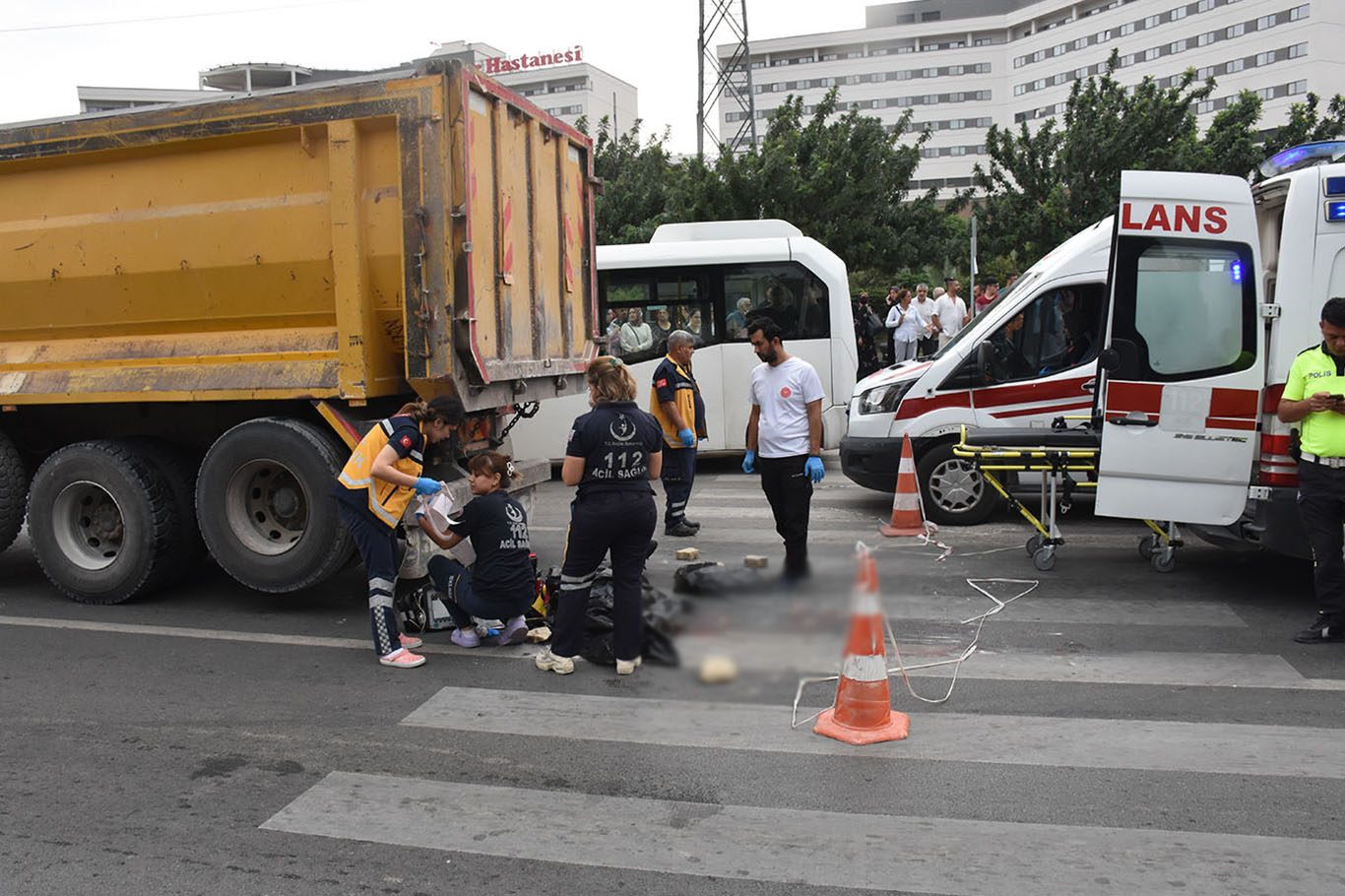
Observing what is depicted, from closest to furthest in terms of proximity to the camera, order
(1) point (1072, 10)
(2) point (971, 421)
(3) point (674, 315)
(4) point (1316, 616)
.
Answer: (4) point (1316, 616), (2) point (971, 421), (3) point (674, 315), (1) point (1072, 10)

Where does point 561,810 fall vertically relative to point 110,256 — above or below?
below

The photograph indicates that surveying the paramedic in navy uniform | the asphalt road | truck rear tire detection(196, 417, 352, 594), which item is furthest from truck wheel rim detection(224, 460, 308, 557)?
the paramedic in navy uniform

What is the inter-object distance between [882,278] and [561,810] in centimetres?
2859

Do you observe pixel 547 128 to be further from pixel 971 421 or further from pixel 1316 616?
pixel 1316 616

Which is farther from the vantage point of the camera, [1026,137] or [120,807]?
[1026,137]

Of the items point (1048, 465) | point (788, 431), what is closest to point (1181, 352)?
point (1048, 465)

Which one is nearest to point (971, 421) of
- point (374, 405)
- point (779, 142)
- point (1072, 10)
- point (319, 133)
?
point (374, 405)

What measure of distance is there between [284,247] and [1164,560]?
621cm

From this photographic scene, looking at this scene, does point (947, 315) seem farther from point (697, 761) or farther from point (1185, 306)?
point (697, 761)

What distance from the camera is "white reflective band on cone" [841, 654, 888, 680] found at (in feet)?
14.6

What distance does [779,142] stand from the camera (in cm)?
2542

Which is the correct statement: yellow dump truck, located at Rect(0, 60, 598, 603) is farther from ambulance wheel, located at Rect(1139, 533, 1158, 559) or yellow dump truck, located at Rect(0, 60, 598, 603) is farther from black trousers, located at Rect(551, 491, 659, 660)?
ambulance wheel, located at Rect(1139, 533, 1158, 559)

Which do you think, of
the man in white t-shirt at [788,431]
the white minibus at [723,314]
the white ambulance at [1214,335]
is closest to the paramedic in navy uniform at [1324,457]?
the white ambulance at [1214,335]

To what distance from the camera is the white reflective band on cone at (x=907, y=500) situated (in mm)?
8875
